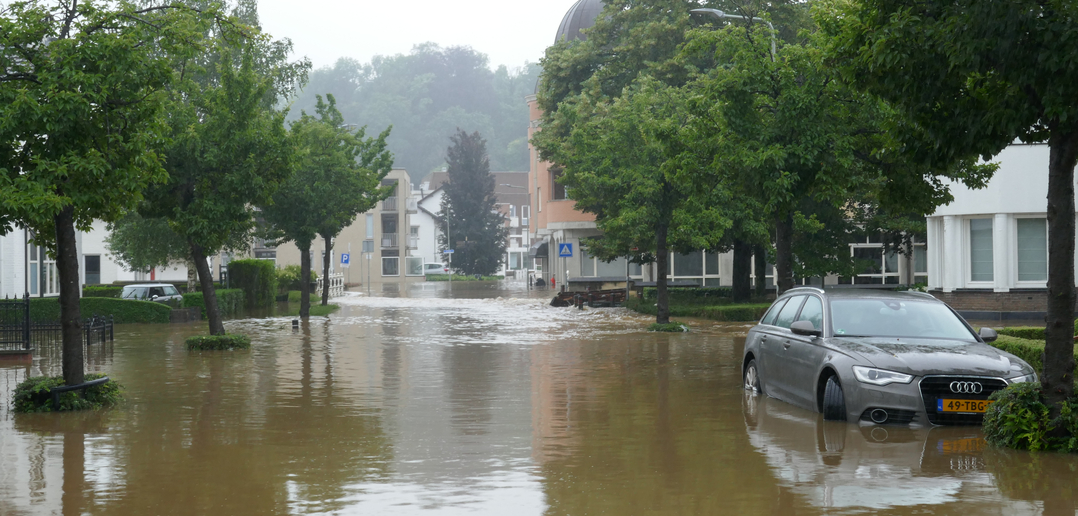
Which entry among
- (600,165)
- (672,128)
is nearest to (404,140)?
(600,165)

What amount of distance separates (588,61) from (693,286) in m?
11.4

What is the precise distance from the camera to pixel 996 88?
9.31m

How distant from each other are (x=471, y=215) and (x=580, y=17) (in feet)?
175

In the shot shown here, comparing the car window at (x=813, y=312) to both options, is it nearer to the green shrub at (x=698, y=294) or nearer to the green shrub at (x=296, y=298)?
the green shrub at (x=698, y=294)

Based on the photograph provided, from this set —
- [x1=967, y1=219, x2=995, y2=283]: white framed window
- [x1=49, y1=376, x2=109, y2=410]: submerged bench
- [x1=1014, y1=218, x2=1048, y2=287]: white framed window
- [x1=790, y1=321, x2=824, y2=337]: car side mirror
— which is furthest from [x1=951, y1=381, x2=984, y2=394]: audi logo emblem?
[x1=967, y1=219, x2=995, y2=283]: white framed window

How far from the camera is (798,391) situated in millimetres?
11570

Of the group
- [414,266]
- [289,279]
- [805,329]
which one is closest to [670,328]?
[805,329]

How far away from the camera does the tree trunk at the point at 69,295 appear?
12430 mm

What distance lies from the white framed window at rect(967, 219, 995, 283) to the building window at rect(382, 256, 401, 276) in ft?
254

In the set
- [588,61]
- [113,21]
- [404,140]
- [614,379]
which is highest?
[404,140]

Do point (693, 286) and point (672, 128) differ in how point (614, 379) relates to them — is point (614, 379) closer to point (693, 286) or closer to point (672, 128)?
point (672, 128)

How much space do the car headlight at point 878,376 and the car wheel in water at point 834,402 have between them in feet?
1.17

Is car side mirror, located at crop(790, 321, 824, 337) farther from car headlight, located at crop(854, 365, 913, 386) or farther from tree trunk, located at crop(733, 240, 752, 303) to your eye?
tree trunk, located at crop(733, 240, 752, 303)

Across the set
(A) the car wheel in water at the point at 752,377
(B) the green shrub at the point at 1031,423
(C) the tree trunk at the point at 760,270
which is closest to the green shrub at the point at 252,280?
(C) the tree trunk at the point at 760,270
